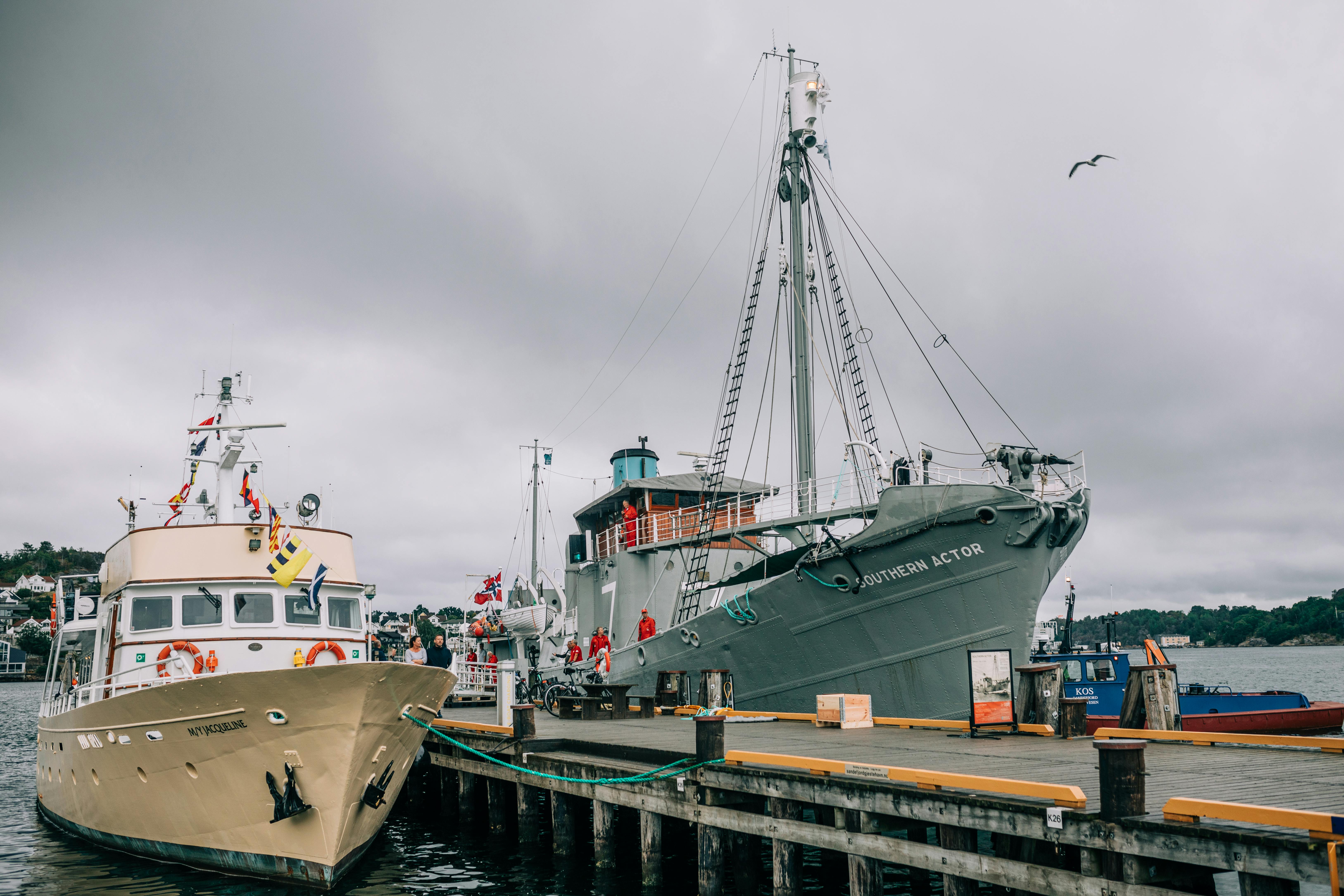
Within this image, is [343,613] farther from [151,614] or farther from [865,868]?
[865,868]

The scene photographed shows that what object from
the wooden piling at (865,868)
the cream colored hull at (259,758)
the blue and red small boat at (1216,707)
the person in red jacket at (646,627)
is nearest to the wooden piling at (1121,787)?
the wooden piling at (865,868)

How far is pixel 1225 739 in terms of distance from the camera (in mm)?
10203

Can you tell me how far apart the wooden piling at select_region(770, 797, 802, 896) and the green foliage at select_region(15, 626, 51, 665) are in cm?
12018

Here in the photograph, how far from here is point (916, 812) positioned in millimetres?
7516

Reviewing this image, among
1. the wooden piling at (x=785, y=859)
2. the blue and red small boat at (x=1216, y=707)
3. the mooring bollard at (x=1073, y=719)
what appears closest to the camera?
the wooden piling at (x=785, y=859)

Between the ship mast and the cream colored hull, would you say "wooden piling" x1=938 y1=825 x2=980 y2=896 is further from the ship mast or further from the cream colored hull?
the ship mast

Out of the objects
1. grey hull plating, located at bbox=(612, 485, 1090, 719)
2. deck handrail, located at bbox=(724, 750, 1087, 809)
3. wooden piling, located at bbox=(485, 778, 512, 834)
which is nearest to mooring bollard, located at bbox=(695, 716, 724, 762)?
deck handrail, located at bbox=(724, 750, 1087, 809)

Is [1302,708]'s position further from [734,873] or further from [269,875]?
[269,875]

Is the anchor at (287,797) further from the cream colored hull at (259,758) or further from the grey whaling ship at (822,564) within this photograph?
the grey whaling ship at (822,564)

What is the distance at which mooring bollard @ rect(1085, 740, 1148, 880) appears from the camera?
6.16 meters

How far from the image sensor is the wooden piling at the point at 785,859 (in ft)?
29.4

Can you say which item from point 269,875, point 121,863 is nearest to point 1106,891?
point 269,875

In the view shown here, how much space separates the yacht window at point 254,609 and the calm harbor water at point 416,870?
307 cm

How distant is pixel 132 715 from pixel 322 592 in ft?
10.7
